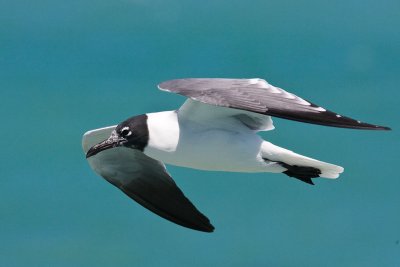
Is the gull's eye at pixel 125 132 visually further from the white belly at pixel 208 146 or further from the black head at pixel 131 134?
the white belly at pixel 208 146

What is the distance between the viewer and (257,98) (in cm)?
1079

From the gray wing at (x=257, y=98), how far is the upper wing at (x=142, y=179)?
9.49ft

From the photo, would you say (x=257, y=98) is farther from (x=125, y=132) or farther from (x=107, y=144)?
(x=107, y=144)

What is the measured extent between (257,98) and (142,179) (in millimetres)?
4173

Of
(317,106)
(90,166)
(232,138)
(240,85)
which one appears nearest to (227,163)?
(232,138)

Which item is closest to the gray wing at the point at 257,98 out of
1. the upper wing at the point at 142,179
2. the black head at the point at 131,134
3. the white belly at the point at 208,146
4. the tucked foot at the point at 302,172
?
the white belly at the point at 208,146

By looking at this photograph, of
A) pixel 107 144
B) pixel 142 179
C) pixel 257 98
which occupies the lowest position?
pixel 142 179

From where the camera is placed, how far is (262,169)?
1210cm

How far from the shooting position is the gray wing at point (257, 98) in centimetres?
986

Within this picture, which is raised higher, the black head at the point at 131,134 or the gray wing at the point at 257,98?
the gray wing at the point at 257,98

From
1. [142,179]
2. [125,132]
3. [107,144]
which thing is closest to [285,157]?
[125,132]

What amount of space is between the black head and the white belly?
19cm

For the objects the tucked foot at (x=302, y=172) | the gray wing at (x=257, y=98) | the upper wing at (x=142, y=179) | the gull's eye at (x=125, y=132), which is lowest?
the upper wing at (x=142, y=179)

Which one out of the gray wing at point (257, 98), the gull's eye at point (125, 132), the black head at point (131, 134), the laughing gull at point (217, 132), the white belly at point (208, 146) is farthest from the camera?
the gull's eye at point (125, 132)
